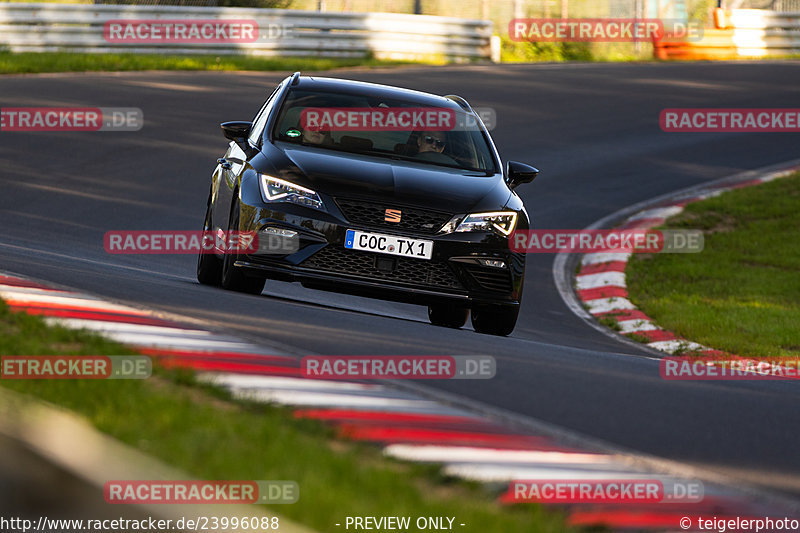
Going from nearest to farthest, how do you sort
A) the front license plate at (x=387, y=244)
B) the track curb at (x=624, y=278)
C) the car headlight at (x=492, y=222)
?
the front license plate at (x=387, y=244), the car headlight at (x=492, y=222), the track curb at (x=624, y=278)

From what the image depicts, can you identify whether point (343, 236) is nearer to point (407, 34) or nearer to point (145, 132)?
point (145, 132)

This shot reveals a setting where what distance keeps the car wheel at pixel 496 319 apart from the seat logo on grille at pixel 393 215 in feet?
3.10

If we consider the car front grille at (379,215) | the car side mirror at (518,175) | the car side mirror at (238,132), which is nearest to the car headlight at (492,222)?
the car front grille at (379,215)

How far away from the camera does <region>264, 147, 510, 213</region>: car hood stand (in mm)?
7996

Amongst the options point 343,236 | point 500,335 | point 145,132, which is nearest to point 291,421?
point 343,236

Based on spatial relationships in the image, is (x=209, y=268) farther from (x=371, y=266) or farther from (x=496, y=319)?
(x=496, y=319)

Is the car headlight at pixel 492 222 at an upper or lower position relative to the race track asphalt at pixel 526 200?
upper

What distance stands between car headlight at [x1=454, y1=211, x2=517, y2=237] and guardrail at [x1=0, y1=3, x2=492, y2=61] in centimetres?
1457

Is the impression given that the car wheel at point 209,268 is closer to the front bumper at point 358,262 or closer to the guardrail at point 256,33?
the front bumper at point 358,262

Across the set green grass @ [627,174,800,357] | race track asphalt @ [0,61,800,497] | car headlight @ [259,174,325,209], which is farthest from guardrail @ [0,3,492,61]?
car headlight @ [259,174,325,209]

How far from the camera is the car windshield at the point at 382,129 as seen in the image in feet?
29.3

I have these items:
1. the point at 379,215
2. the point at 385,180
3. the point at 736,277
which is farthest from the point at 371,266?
the point at 736,277

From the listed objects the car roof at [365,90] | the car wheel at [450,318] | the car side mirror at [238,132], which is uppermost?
the car roof at [365,90]

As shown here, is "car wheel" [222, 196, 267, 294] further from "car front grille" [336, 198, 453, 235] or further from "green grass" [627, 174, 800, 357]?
"green grass" [627, 174, 800, 357]
